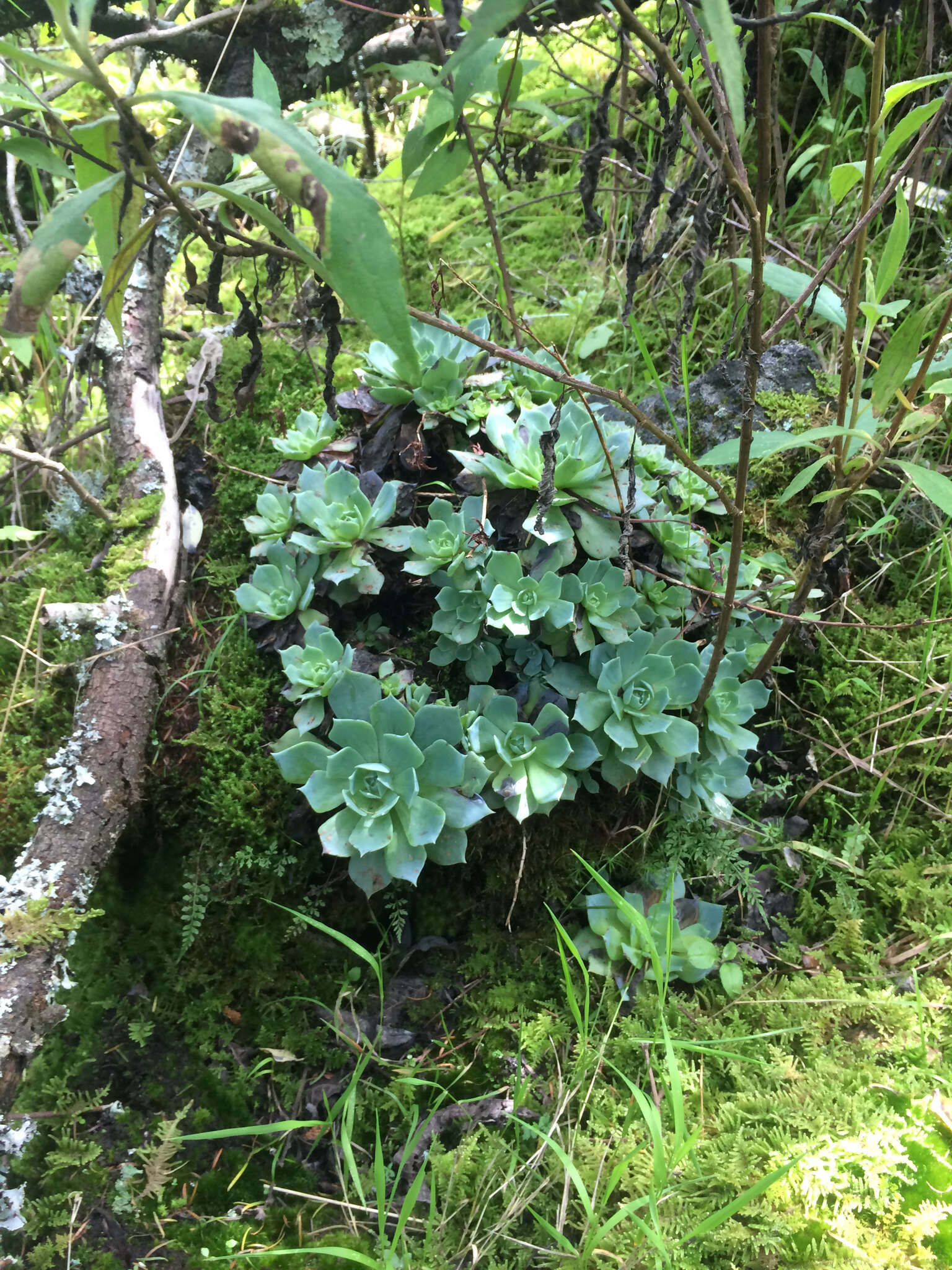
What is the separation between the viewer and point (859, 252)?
1.34 metres

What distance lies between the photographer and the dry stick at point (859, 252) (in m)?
1.25

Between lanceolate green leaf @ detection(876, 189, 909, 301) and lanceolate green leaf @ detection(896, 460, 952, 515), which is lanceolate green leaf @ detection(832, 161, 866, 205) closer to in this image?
lanceolate green leaf @ detection(876, 189, 909, 301)

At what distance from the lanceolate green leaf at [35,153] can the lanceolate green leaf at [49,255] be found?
208 mm

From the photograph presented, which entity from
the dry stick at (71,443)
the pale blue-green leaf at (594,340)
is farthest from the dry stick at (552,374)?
the dry stick at (71,443)

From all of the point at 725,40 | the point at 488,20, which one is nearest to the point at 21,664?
the point at 488,20

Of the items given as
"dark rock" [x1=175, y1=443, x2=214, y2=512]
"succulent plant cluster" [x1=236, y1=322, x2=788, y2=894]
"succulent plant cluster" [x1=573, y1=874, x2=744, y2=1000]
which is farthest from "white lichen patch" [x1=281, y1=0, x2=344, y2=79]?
"succulent plant cluster" [x1=573, y1=874, x2=744, y2=1000]

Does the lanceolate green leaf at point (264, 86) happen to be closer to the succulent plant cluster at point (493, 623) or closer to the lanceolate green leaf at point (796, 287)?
the succulent plant cluster at point (493, 623)

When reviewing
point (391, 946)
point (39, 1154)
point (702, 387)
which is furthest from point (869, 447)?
point (39, 1154)

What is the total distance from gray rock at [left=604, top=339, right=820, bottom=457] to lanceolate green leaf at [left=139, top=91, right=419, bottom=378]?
1.43 metres

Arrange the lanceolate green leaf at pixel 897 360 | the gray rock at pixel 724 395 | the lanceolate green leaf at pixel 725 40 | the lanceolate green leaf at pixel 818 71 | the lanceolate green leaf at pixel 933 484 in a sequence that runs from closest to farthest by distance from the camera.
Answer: the lanceolate green leaf at pixel 725 40 → the lanceolate green leaf at pixel 933 484 → the lanceolate green leaf at pixel 897 360 → the gray rock at pixel 724 395 → the lanceolate green leaf at pixel 818 71

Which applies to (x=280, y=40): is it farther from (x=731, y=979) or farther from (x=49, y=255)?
(x=731, y=979)

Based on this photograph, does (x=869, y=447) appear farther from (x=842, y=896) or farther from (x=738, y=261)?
(x=842, y=896)

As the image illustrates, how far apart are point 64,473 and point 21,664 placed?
536mm

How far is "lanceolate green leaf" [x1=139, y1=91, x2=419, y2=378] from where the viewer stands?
727 mm
